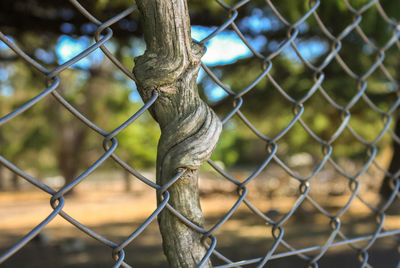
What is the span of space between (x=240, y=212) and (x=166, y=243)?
975 cm

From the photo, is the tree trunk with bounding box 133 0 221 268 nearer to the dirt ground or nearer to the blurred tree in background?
the blurred tree in background

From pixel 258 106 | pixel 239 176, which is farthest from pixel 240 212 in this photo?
pixel 258 106

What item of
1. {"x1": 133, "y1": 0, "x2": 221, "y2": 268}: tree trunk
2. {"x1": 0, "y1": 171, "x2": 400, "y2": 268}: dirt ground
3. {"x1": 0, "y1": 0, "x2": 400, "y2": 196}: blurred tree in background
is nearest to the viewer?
{"x1": 133, "y1": 0, "x2": 221, "y2": 268}: tree trunk

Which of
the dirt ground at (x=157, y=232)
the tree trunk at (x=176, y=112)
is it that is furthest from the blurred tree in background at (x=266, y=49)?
the dirt ground at (x=157, y=232)

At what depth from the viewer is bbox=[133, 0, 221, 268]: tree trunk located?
0.79 m

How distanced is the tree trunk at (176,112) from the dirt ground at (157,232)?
4334 millimetres

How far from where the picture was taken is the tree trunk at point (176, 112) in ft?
2.58

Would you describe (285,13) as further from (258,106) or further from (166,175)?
(258,106)

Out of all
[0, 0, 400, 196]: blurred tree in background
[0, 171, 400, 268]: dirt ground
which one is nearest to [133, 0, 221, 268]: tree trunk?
[0, 0, 400, 196]: blurred tree in background

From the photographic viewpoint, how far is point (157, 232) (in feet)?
26.3

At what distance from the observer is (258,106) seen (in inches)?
260

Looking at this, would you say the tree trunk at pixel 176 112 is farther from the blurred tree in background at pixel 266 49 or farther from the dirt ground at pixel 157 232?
the dirt ground at pixel 157 232

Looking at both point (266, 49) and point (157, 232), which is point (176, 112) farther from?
point (157, 232)

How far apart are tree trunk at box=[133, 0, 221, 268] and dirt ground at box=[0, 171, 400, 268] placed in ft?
14.2
